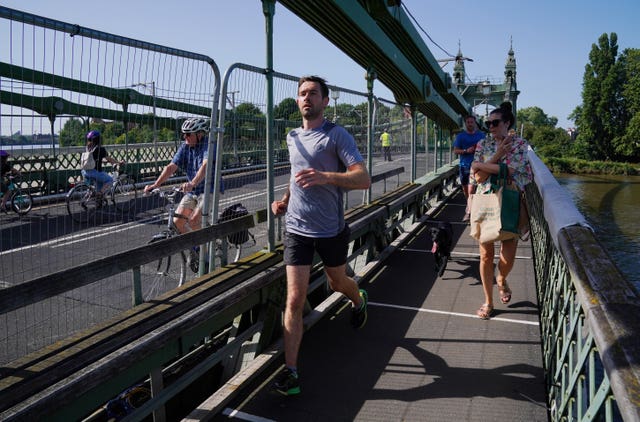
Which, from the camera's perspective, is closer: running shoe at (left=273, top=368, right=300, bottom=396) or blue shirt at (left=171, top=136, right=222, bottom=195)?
running shoe at (left=273, top=368, right=300, bottom=396)

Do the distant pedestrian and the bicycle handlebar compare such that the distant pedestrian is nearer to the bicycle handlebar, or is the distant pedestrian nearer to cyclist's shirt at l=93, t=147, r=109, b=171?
cyclist's shirt at l=93, t=147, r=109, b=171

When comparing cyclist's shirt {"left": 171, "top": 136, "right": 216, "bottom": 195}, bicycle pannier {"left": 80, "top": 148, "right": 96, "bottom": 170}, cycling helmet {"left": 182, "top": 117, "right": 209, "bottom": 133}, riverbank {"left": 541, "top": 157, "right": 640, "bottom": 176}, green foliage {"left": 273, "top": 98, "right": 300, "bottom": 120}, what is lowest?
bicycle pannier {"left": 80, "top": 148, "right": 96, "bottom": 170}

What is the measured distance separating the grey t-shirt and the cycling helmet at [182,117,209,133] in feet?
4.34

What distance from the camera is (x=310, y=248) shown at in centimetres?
360

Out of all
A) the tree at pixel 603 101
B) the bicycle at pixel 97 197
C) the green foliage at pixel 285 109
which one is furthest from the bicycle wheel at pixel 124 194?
the tree at pixel 603 101

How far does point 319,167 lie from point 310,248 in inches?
21.5

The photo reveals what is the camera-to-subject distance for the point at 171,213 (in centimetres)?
525

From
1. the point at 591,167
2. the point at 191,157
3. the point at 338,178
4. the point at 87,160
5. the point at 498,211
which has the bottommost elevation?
the point at 498,211

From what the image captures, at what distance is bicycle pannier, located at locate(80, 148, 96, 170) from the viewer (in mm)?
3457

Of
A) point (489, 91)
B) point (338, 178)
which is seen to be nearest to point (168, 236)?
point (338, 178)

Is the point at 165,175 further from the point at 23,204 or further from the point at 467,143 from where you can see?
the point at 467,143

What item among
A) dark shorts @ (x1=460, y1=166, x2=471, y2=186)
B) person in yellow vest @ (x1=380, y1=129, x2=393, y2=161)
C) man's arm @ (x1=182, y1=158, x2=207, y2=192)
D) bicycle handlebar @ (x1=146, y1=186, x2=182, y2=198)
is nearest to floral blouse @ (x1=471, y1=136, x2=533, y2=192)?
man's arm @ (x1=182, y1=158, x2=207, y2=192)

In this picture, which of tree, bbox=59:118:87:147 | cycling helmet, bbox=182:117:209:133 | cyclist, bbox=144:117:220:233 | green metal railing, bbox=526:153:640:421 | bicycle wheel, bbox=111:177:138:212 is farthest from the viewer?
cyclist, bbox=144:117:220:233

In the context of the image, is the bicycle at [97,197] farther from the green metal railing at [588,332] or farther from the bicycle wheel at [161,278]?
the green metal railing at [588,332]
